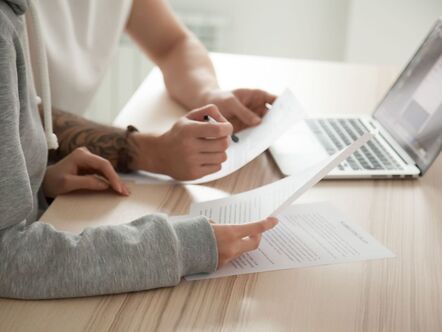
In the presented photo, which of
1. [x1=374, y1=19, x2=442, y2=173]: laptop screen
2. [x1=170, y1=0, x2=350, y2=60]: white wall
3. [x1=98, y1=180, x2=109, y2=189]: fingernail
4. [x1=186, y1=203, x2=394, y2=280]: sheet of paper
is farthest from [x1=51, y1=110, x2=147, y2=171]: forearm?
[x1=170, y1=0, x2=350, y2=60]: white wall

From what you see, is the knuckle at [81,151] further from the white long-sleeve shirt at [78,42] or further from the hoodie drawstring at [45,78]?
the white long-sleeve shirt at [78,42]

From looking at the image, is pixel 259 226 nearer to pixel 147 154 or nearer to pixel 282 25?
pixel 147 154

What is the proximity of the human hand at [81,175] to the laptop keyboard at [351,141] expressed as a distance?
386 mm

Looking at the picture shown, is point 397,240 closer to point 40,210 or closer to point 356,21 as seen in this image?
point 40,210

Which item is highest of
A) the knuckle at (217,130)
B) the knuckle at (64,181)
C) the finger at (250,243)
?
the knuckle at (217,130)

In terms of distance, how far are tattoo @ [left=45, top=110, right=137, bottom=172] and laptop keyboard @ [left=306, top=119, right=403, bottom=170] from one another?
0.35 meters

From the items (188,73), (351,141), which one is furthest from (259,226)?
(188,73)

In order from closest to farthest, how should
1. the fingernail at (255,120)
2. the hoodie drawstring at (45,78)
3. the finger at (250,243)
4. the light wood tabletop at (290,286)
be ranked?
the light wood tabletop at (290,286)
the finger at (250,243)
the hoodie drawstring at (45,78)
the fingernail at (255,120)

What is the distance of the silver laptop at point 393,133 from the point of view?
122 centimetres

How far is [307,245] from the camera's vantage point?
3.25ft

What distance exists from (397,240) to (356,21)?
1.54 meters

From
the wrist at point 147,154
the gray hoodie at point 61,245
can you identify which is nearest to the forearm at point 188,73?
the wrist at point 147,154

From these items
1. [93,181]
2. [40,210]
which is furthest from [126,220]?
[40,210]

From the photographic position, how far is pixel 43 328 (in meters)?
0.80
